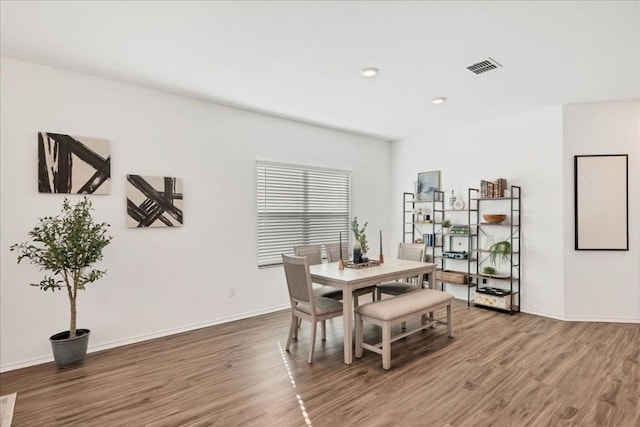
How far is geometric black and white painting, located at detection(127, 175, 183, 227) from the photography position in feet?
11.9

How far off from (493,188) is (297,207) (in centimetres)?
288

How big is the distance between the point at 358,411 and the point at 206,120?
3570 mm

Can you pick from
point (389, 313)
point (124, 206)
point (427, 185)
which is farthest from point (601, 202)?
point (124, 206)

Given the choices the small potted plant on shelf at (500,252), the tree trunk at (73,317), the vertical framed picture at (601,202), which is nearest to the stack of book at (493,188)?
the small potted plant on shelf at (500,252)

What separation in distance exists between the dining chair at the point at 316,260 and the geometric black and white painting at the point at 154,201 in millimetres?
1504

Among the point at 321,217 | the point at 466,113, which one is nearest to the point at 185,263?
the point at 321,217

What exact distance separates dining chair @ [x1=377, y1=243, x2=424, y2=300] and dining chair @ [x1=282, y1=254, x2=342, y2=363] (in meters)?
1.08

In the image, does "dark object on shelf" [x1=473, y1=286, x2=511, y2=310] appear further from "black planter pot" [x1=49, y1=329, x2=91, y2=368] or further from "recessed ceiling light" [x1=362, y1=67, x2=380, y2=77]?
"black planter pot" [x1=49, y1=329, x2=91, y2=368]

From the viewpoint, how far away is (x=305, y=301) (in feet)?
10.7

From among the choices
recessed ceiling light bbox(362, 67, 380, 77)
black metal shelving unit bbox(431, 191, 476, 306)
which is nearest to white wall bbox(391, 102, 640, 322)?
black metal shelving unit bbox(431, 191, 476, 306)

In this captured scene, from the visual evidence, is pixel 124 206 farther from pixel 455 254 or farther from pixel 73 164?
pixel 455 254

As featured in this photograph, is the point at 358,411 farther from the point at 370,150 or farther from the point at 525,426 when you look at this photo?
the point at 370,150

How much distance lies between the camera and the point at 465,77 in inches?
135

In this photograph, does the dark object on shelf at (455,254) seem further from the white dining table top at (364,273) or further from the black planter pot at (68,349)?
the black planter pot at (68,349)
